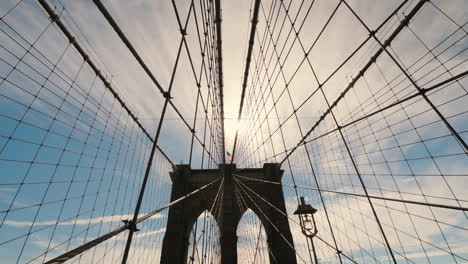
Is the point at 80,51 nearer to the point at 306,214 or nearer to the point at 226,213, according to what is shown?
the point at 306,214

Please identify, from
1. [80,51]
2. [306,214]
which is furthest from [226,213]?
[80,51]

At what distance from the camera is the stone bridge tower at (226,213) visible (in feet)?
32.4

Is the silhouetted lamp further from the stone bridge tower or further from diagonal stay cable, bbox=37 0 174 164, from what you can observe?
diagonal stay cable, bbox=37 0 174 164

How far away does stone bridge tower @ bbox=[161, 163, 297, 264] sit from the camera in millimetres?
9867

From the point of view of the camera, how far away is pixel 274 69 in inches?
226

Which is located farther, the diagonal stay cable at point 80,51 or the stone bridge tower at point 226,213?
the stone bridge tower at point 226,213

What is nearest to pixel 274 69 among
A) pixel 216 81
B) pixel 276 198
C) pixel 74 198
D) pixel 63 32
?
pixel 216 81

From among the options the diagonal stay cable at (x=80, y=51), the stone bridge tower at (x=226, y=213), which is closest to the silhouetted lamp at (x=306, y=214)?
the stone bridge tower at (x=226, y=213)

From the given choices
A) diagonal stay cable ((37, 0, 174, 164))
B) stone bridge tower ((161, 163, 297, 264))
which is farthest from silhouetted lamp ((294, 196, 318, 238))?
diagonal stay cable ((37, 0, 174, 164))

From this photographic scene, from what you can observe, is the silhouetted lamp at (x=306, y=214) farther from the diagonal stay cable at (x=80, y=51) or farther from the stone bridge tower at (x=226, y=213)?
the diagonal stay cable at (x=80, y=51)

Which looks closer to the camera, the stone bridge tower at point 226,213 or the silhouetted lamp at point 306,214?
the silhouetted lamp at point 306,214

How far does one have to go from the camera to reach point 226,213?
36.3 ft

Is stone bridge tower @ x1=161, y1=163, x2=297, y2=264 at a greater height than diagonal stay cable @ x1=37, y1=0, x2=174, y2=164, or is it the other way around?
diagonal stay cable @ x1=37, y1=0, x2=174, y2=164

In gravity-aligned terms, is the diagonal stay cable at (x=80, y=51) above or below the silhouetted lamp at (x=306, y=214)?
above
